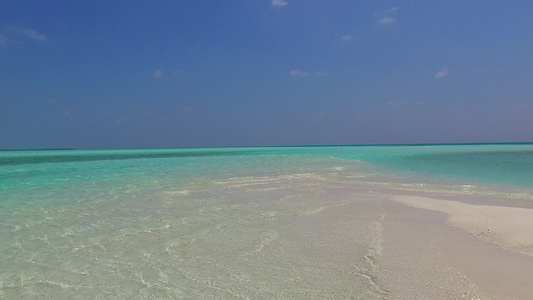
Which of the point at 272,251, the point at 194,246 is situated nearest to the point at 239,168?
the point at 194,246

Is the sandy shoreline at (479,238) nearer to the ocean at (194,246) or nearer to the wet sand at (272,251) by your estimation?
the wet sand at (272,251)

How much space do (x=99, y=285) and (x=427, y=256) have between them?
3.62 metres

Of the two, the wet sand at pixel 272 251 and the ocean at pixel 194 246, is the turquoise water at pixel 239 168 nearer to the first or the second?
the ocean at pixel 194 246

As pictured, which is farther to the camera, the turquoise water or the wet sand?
the turquoise water

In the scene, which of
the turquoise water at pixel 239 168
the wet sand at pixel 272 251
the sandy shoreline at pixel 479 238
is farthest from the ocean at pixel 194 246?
the turquoise water at pixel 239 168

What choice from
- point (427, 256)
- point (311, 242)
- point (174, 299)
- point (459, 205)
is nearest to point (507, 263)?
point (427, 256)

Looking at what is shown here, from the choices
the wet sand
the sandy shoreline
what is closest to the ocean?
the wet sand

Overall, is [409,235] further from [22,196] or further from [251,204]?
[22,196]

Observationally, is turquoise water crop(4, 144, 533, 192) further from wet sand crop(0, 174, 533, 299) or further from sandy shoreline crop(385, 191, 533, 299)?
wet sand crop(0, 174, 533, 299)

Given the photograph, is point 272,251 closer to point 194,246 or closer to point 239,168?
point 194,246

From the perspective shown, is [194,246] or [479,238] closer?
[194,246]

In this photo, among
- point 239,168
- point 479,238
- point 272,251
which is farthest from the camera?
point 239,168

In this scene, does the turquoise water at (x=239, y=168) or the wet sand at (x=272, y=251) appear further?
the turquoise water at (x=239, y=168)

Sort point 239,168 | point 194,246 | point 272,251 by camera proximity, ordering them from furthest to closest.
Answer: point 239,168 → point 194,246 → point 272,251
